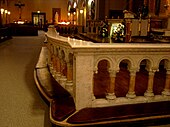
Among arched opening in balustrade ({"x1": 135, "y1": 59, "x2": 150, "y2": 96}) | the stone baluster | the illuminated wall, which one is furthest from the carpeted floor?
the illuminated wall

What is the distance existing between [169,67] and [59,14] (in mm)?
27008

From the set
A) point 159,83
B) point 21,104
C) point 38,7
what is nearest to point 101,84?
point 159,83

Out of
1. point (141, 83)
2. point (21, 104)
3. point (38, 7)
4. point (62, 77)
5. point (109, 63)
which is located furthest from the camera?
point (38, 7)

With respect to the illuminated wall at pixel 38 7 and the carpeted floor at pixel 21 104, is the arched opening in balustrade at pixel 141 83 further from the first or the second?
the illuminated wall at pixel 38 7

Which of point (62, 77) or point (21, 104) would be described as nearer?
point (21, 104)

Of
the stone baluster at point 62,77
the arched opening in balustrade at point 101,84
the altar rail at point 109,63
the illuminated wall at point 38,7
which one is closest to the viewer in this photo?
the altar rail at point 109,63

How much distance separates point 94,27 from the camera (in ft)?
41.7

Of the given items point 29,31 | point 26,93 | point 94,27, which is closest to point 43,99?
point 26,93

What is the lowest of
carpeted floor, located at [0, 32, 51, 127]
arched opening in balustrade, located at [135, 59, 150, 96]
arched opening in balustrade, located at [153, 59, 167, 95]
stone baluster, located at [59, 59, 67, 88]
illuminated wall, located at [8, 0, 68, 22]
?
carpeted floor, located at [0, 32, 51, 127]

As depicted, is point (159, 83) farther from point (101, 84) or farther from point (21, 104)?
point (21, 104)

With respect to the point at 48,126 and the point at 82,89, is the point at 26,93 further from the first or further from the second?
the point at 82,89

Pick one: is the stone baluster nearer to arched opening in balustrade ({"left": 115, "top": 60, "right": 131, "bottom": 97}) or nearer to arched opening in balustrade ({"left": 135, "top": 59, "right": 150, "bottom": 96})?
→ arched opening in balustrade ({"left": 115, "top": 60, "right": 131, "bottom": 97})

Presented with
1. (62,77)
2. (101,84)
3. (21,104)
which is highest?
(62,77)

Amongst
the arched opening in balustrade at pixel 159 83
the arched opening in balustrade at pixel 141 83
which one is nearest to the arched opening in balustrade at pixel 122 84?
the arched opening in balustrade at pixel 141 83
